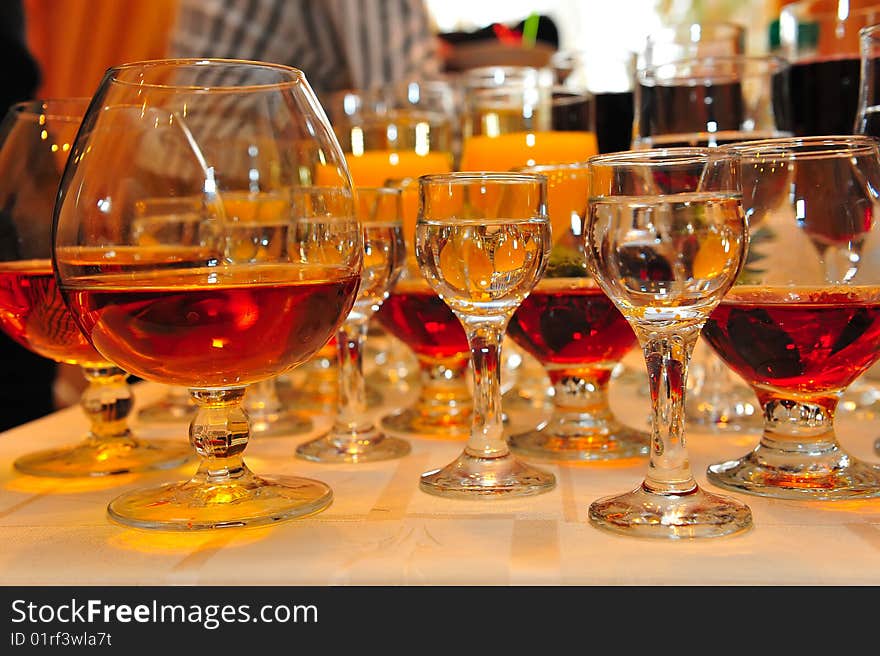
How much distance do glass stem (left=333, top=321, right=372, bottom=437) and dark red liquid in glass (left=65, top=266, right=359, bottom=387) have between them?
16 cm

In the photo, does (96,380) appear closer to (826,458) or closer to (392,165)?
(392,165)

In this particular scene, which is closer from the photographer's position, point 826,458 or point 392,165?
point 826,458

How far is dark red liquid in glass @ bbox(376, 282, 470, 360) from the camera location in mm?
904

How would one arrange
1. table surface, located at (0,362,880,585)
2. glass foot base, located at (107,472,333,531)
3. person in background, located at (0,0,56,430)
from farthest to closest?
person in background, located at (0,0,56,430) → glass foot base, located at (107,472,333,531) → table surface, located at (0,362,880,585)

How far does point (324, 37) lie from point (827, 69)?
1.91 metres

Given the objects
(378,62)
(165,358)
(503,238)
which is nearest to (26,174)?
(165,358)

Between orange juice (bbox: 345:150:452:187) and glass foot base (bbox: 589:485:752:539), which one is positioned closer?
glass foot base (bbox: 589:485:752:539)

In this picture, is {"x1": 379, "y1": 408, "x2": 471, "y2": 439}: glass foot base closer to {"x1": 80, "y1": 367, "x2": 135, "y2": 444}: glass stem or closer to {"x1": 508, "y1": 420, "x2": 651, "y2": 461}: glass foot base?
{"x1": 508, "y1": 420, "x2": 651, "y2": 461}: glass foot base

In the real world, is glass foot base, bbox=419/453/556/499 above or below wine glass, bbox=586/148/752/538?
below

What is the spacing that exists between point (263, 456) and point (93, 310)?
228mm

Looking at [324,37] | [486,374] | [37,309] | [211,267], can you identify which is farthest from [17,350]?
[324,37]

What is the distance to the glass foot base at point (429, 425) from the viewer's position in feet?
2.86

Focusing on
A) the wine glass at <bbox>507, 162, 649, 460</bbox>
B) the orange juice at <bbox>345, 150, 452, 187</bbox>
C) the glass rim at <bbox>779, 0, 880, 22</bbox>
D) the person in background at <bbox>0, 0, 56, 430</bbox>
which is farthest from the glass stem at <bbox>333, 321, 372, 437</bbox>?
the person in background at <bbox>0, 0, 56, 430</bbox>

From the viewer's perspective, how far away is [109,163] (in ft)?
2.08
